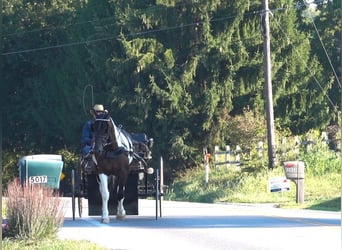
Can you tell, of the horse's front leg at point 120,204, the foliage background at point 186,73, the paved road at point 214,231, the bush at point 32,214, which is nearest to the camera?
the bush at point 32,214

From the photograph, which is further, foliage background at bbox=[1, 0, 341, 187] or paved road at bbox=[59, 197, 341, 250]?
foliage background at bbox=[1, 0, 341, 187]

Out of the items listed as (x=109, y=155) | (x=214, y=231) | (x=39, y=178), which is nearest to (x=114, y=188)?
(x=109, y=155)

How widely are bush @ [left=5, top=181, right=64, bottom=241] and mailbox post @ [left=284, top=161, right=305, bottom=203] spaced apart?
52.2ft

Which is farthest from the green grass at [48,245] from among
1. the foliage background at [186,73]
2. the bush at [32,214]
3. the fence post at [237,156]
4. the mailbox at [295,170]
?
the foliage background at [186,73]

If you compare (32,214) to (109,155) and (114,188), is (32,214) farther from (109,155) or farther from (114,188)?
(114,188)

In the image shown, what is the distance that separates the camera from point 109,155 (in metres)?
21.7

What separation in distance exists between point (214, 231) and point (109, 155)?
2957 millimetres

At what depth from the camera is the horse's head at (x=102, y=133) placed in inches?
832

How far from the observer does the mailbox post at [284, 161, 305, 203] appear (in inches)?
1271

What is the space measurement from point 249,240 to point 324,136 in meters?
27.8

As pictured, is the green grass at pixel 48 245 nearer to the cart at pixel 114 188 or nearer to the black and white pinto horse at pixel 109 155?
the black and white pinto horse at pixel 109 155

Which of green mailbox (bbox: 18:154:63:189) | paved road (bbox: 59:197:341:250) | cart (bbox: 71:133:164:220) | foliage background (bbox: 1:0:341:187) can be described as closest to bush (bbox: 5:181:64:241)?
paved road (bbox: 59:197:341:250)

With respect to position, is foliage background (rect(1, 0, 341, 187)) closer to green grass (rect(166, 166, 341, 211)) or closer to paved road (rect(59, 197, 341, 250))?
green grass (rect(166, 166, 341, 211))

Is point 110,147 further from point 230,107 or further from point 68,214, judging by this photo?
point 230,107
